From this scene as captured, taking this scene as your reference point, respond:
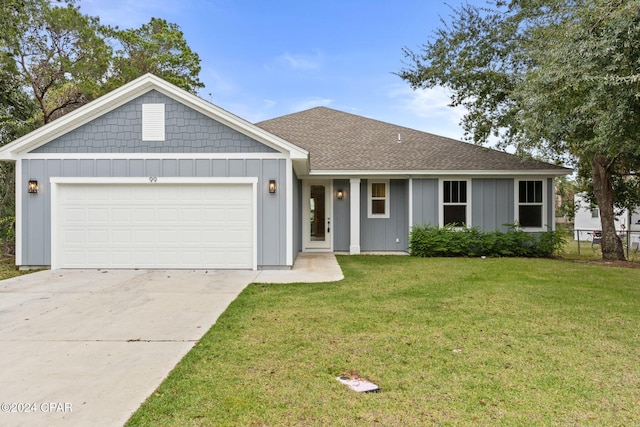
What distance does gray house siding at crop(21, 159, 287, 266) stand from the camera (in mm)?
8625

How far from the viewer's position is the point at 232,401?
2783 mm

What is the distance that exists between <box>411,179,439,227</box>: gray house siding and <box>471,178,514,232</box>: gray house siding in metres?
1.18

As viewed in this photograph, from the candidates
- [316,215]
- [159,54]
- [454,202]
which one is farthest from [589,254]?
[159,54]

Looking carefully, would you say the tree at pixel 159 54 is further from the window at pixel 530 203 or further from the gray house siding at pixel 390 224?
the window at pixel 530 203

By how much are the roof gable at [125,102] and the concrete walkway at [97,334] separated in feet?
9.45

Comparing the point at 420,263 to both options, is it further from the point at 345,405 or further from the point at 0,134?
the point at 0,134

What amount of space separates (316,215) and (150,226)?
5.46 m

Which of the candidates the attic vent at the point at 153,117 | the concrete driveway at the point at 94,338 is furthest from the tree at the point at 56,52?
the concrete driveway at the point at 94,338

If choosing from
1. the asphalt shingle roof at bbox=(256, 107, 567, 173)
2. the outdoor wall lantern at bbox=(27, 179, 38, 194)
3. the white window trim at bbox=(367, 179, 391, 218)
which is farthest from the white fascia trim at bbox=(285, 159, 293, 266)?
the outdoor wall lantern at bbox=(27, 179, 38, 194)

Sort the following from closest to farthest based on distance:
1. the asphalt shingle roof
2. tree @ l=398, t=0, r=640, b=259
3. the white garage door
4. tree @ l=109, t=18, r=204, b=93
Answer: tree @ l=398, t=0, r=640, b=259
the white garage door
the asphalt shingle roof
tree @ l=109, t=18, r=204, b=93

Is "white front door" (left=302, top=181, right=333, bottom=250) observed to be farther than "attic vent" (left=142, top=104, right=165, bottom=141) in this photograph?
Yes

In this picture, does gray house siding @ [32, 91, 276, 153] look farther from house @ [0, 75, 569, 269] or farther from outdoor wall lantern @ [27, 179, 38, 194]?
outdoor wall lantern @ [27, 179, 38, 194]

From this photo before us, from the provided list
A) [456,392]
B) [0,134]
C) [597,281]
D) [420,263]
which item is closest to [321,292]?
[456,392]

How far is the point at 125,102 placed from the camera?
8.55 m
